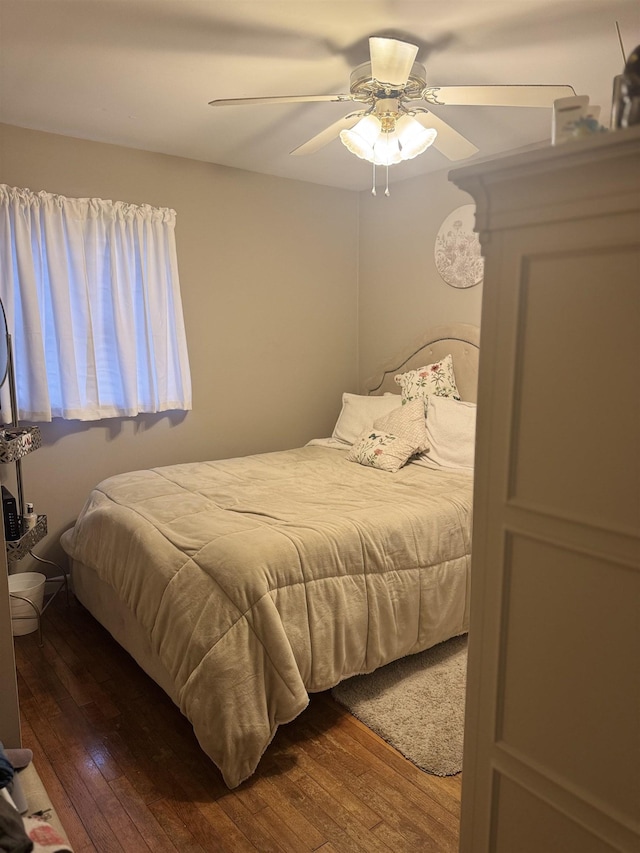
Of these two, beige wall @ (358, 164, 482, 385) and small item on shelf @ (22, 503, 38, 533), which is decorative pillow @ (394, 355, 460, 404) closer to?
beige wall @ (358, 164, 482, 385)

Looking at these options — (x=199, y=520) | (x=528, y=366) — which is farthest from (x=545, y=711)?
(x=199, y=520)

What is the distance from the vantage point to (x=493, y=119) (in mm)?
2971

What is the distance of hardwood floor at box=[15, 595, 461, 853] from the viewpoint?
175cm

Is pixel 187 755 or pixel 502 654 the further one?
pixel 187 755

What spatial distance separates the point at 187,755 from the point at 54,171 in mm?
2969

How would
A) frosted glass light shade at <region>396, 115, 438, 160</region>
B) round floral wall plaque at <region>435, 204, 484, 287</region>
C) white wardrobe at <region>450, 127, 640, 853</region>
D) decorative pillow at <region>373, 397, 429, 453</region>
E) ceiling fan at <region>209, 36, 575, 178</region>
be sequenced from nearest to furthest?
white wardrobe at <region>450, 127, 640, 853</region> → ceiling fan at <region>209, 36, 575, 178</region> → frosted glass light shade at <region>396, 115, 438, 160</region> → decorative pillow at <region>373, 397, 429, 453</region> → round floral wall plaque at <region>435, 204, 484, 287</region>

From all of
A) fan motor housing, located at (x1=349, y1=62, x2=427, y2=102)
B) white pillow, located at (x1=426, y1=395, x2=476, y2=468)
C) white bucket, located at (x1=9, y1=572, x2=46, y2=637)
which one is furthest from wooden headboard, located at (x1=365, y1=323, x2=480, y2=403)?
white bucket, located at (x1=9, y1=572, x2=46, y2=637)

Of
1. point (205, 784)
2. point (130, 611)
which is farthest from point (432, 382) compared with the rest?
point (205, 784)

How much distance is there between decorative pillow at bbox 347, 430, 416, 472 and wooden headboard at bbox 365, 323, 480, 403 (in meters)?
0.55

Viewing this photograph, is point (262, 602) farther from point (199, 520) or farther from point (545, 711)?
point (545, 711)

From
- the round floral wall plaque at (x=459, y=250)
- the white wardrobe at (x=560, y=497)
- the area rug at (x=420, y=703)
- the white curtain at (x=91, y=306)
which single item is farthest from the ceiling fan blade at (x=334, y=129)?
the area rug at (x=420, y=703)

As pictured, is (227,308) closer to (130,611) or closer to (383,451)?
(383,451)

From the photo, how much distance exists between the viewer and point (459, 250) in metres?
3.80

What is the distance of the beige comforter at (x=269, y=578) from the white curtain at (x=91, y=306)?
63 cm
